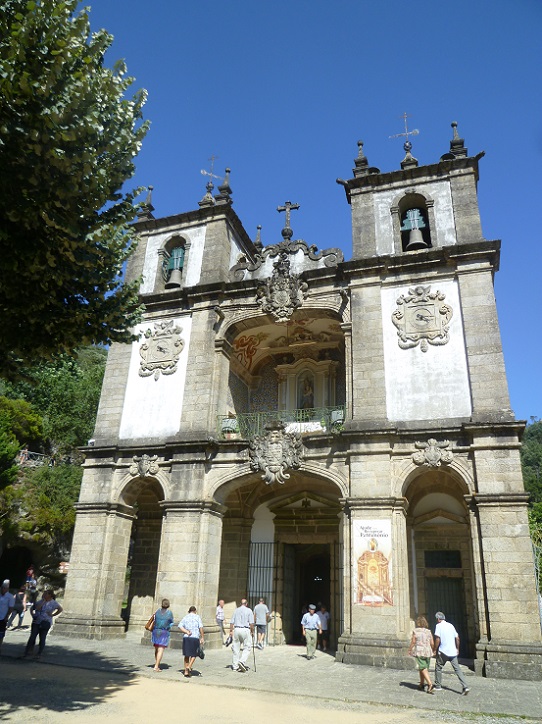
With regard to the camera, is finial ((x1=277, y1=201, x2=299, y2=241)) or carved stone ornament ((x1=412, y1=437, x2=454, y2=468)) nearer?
carved stone ornament ((x1=412, y1=437, x2=454, y2=468))

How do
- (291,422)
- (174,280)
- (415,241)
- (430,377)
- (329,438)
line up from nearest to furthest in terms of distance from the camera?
(430,377), (329,438), (415,241), (291,422), (174,280)

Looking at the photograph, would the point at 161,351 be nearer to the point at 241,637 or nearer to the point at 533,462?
the point at 241,637

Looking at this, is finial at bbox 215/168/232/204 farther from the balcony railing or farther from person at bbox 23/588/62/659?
person at bbox 23/588/62/659

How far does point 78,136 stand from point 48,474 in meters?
22.9

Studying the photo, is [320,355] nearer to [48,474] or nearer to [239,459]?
[239,459]

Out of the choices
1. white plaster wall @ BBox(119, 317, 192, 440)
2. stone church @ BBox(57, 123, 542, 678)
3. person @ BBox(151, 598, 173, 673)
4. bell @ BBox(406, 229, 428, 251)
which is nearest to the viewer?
person @ BBox(151, 598, 173, 673)

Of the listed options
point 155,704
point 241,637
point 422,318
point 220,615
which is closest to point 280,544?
point 220,615

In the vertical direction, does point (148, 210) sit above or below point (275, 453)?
above

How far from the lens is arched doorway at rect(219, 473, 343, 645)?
1606 cm

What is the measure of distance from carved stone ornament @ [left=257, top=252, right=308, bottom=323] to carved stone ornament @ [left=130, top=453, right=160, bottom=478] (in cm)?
536

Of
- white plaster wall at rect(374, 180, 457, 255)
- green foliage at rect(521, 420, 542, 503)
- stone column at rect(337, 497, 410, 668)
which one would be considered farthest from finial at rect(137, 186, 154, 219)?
green foliage at rect(521, 420, 542, 503)

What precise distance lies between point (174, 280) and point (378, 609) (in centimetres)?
1156

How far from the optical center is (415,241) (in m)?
15.6

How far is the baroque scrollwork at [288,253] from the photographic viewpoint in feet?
53.4
